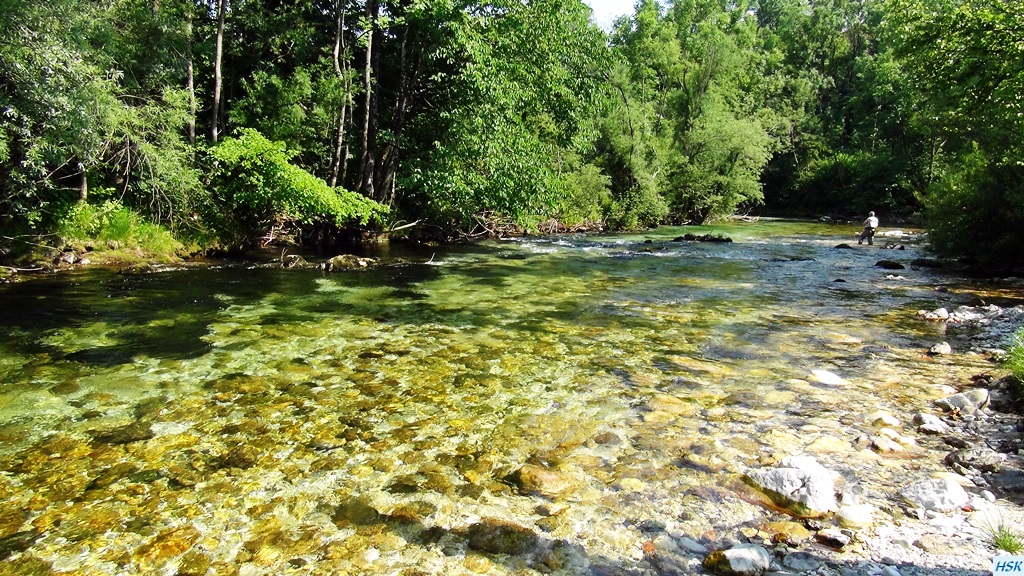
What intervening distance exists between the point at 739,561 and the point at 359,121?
21403mm

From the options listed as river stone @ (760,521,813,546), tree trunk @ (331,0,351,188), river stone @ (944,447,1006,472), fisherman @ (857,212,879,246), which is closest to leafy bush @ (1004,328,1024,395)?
river stone @ (944,447,1006,472)

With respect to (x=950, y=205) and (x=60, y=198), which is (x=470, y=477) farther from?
(x=950, y=205)

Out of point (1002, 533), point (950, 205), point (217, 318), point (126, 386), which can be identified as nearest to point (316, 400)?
point (126, 386)

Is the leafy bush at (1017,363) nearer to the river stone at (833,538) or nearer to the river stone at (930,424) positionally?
the river stone at (930,424)

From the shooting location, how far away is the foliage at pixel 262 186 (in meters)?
15.5

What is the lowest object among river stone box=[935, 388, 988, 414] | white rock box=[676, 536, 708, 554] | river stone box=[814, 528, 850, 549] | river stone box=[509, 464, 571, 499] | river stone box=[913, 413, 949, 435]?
river stone box=[509, 464, 571, 499]

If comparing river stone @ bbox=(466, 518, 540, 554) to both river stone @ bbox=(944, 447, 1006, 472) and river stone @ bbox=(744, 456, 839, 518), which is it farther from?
river stone @ bbox=(944, 447, 1006, 472)

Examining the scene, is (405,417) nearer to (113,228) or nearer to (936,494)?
(936,494)

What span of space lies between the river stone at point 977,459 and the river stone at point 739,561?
94.0 inches

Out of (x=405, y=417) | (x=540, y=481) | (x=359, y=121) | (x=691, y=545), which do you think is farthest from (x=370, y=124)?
(x=691, y=545)

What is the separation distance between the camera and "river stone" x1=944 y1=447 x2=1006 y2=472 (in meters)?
4.48

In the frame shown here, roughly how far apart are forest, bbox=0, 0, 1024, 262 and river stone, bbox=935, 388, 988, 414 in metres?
10.1

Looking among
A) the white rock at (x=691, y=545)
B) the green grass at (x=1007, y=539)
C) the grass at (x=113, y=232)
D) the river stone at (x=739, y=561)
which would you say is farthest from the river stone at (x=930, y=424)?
the grass at (x=113, y=232)

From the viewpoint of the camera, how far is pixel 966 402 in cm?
571
